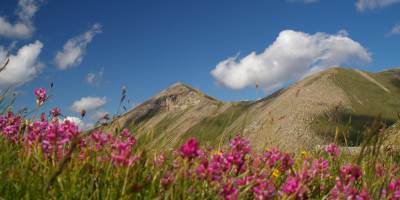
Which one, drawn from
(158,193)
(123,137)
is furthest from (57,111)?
(158,193)

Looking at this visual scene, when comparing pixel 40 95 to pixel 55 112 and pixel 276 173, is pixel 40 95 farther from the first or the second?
pixel 276 173

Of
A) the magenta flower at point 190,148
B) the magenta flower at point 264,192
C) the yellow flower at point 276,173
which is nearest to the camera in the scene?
the magenta flower at point 190,148

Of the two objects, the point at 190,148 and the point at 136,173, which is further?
the point at 136,173

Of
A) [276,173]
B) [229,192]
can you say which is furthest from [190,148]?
[276,173]

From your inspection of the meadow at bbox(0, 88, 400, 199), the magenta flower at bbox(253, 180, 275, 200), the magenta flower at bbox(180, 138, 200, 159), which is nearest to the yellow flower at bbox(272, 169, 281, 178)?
the meadow at bbox(0, 88, 400, 199)

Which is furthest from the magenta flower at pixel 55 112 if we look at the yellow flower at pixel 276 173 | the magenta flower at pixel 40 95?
the yellow flower at pixel 276 173

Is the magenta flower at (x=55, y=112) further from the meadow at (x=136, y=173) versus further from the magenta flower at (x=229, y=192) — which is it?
the magenta flower at (x=229, y=192)

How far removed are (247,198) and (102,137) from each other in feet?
5.75

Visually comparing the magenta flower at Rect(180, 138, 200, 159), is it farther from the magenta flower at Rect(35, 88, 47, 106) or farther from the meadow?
the magenta flower at Rect(35, 88, 47, 106)

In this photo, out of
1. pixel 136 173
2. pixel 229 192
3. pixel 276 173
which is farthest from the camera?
pixel 276 173

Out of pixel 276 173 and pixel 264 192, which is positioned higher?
pixel 276 173

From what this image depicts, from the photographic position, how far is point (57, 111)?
6.57 m

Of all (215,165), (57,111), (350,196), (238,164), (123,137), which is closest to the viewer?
(350,196)

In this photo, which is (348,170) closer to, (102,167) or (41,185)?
(102,167)
